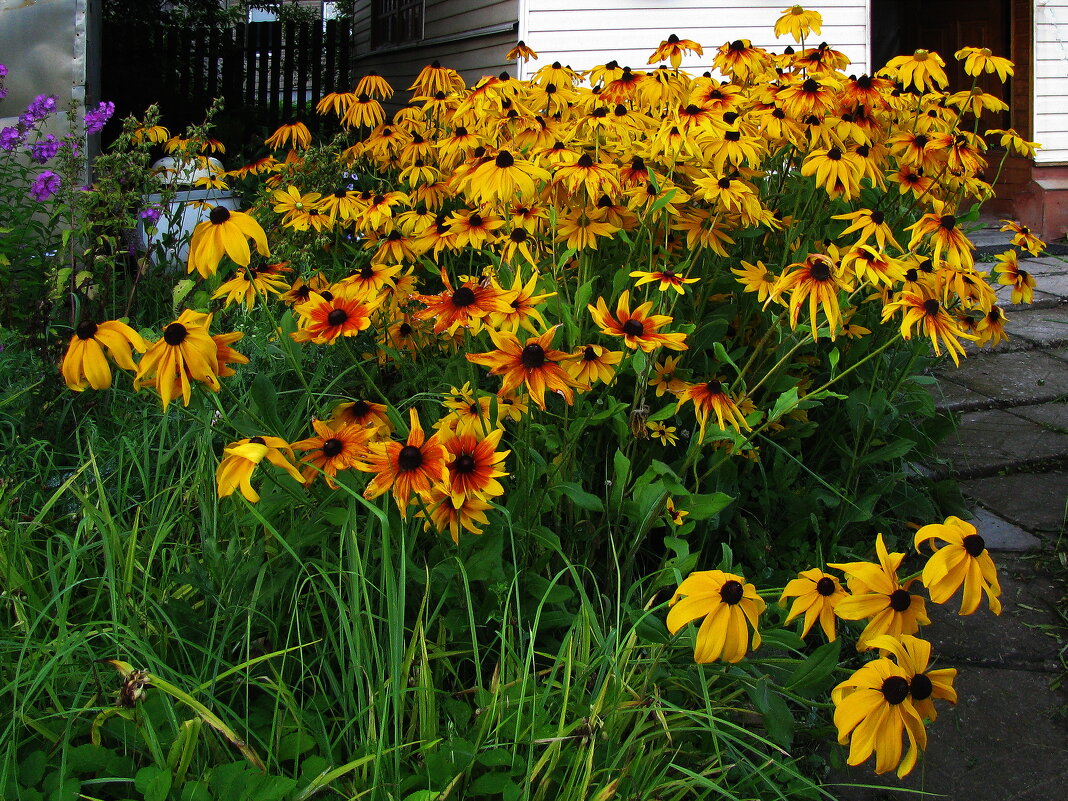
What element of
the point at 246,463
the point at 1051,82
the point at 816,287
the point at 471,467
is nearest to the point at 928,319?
the point at 816,287

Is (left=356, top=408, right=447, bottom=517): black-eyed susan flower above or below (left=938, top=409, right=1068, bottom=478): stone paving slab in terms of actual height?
above

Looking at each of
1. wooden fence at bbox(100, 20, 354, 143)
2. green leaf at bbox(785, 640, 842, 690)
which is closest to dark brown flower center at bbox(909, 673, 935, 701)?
green leaf at bbox(785, 640, 842, 690)

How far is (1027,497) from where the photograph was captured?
2.51 meters

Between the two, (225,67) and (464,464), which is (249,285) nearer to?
(464,464)

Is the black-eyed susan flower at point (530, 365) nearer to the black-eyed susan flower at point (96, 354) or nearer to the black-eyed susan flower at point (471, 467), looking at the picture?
the black-eyed susan flower at point (471, 467)

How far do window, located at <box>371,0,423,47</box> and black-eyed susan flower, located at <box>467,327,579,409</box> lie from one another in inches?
319

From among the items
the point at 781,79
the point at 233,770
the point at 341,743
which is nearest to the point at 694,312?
the point at 781,79

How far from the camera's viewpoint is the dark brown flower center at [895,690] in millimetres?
1055

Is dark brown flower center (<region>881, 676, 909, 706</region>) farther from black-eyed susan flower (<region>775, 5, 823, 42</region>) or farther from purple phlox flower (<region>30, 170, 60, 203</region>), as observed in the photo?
purple phlox flower (<region>30, 170, 60, 203</region>)

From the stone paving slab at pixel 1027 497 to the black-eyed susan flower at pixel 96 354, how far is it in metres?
2.10

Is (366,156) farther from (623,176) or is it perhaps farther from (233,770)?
(233,770)

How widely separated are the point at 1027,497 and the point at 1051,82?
5260mm

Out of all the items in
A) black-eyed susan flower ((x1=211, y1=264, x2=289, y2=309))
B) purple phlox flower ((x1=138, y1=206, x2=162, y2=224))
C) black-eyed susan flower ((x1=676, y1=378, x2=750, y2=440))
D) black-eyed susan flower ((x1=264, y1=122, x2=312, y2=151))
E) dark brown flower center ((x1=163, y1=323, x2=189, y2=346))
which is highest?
black-eyed susan flower ((x1=264, y1=122, x2=312, y2=151))

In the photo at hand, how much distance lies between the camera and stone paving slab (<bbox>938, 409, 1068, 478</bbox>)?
2674 millimetres
